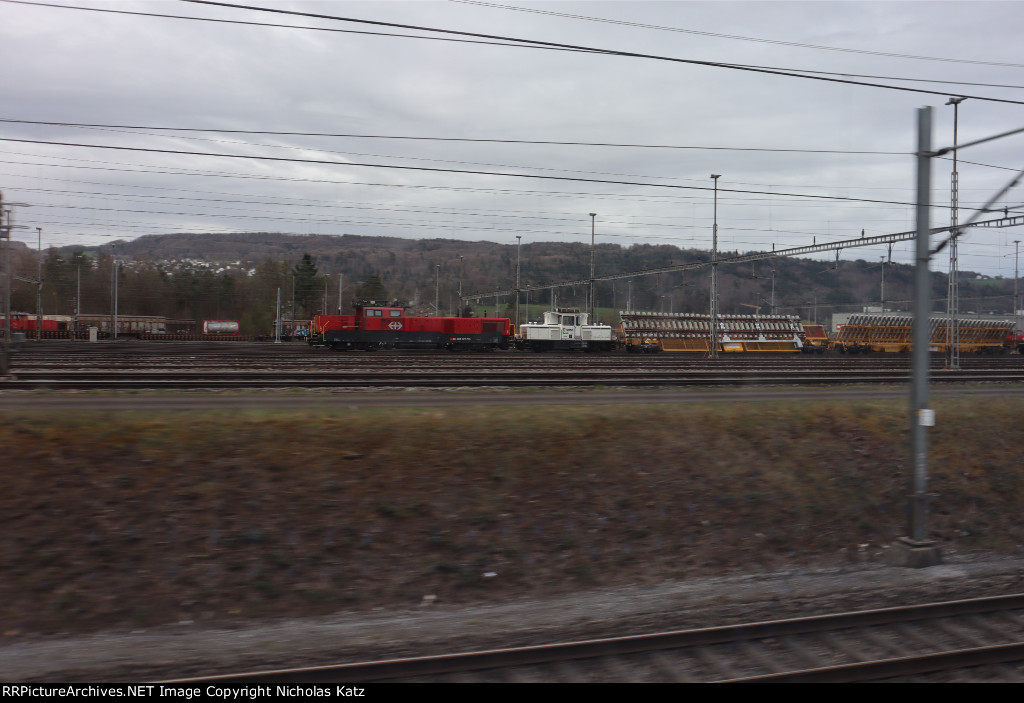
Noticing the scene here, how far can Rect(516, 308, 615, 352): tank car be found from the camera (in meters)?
49.3

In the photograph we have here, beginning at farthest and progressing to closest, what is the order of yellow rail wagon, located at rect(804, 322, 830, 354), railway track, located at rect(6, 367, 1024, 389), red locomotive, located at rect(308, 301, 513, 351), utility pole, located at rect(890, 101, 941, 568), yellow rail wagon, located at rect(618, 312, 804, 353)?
yellow rail wagon, located at rect(804, 322, 830, 354) → yellow rail wagon, located at rect(618, 312, 804, 353) → red locomotive, located at rect(308, 301, 513, 351) → railway track, located at rect(6, 367, 1024, 389) → utility pole, located at rect(890, 101, 941, 568)

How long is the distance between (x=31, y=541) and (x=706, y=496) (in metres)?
10.3

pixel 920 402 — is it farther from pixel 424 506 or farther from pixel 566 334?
pixel 566 334

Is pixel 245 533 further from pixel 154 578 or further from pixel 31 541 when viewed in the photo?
pixel 31 541

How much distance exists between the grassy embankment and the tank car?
34966 mm

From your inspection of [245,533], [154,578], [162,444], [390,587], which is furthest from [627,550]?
[162,444]

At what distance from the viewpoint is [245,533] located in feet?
28.9

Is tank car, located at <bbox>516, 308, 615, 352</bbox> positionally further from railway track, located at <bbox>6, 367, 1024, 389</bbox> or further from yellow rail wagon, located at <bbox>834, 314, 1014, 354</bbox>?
railway track, located at <bbox>6, 367, 1024, 389</bbox>

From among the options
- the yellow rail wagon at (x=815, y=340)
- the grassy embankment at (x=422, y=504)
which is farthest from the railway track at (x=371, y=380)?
the yellow rail wagon at (x=815, y=340)

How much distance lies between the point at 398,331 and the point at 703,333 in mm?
25383

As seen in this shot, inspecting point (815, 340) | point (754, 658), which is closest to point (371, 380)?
point (754, 658)

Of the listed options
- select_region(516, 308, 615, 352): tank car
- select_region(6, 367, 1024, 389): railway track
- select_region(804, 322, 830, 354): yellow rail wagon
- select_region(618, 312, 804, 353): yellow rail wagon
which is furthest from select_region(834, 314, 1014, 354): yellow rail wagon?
select_region(6, 367, 1024, 389): railway track

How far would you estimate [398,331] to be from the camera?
154ft
